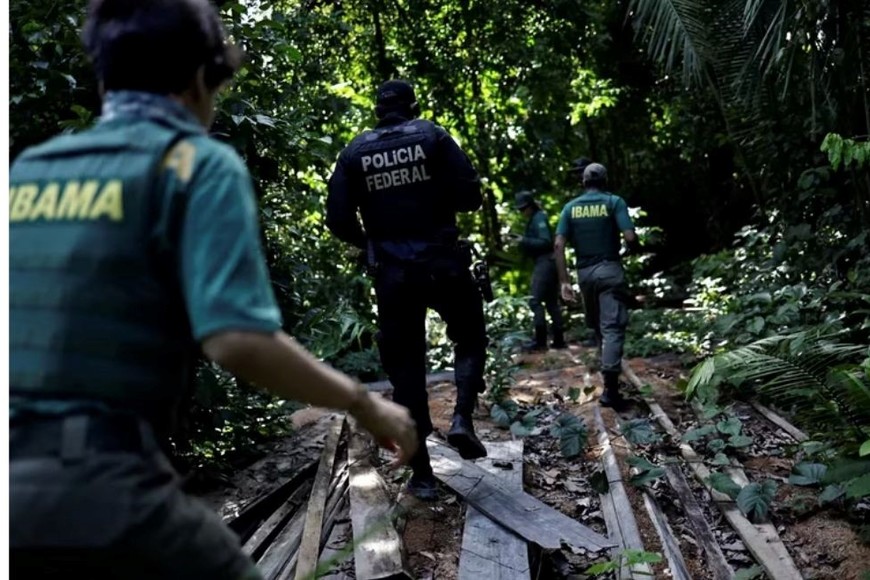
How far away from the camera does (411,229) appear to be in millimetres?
4570

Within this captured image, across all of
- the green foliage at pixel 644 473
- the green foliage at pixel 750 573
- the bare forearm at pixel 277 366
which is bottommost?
the green foliage at pixel 750 573

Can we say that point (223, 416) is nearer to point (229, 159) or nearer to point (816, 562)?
point (816, 562)

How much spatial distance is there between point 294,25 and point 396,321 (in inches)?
153

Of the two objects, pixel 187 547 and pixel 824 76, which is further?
pixel 824 76

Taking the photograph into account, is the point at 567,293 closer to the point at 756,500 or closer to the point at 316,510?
the point at 756,500

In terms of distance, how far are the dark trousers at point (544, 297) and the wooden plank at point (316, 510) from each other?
218 inches

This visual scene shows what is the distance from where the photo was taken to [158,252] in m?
1.46

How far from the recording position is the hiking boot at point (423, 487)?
4605mm

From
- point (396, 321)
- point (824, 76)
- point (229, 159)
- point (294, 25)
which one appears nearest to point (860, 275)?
point (824, 76)

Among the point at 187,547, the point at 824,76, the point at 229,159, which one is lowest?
the point at 187,547

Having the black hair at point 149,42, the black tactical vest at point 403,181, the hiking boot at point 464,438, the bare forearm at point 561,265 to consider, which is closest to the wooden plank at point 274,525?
the hiking boot at point 464,438

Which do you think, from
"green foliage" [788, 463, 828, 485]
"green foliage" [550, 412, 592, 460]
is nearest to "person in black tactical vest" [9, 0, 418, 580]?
"green foliage" [788, 463, 828, 485]

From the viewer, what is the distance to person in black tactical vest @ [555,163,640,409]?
7090 mm

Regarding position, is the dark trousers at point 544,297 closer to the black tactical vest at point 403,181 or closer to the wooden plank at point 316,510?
the wooden plank at point 316,510
